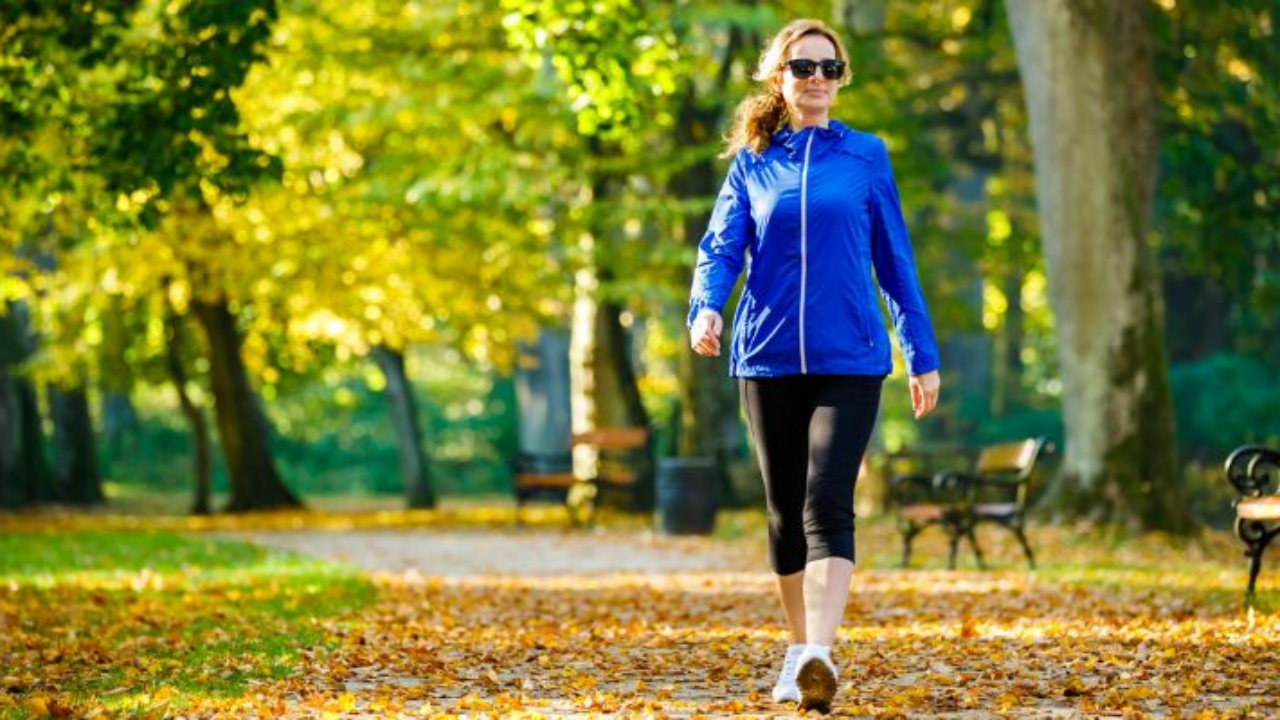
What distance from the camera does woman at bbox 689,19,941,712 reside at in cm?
669

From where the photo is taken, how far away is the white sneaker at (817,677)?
21.5ft

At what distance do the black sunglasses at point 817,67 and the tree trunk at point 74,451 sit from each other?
102 feet

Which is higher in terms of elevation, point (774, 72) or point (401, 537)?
point (774, 72)

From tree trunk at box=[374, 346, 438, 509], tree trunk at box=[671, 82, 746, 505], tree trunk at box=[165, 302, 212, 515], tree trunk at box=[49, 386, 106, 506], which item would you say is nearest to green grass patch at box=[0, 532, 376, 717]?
tree trunk at box=[671, 82, 746, 505]

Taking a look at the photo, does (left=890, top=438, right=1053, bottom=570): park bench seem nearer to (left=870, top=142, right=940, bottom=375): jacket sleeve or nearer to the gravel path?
the gravel path

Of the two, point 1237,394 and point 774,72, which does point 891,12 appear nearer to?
point 1237,394

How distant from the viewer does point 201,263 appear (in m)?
28.9

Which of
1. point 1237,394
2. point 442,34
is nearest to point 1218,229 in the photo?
point 1237,394

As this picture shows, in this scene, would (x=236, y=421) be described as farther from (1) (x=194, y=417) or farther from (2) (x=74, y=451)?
(2) (x=74, y=451)

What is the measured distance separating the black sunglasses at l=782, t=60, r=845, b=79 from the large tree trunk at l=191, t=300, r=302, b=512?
80.6 ft

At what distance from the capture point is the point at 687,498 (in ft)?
69.2

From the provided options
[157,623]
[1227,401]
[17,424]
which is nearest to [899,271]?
[157,623]

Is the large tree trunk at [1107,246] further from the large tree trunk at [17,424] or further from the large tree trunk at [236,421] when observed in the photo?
the large tree trunk at [17,424]

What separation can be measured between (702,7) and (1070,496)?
255 inches
